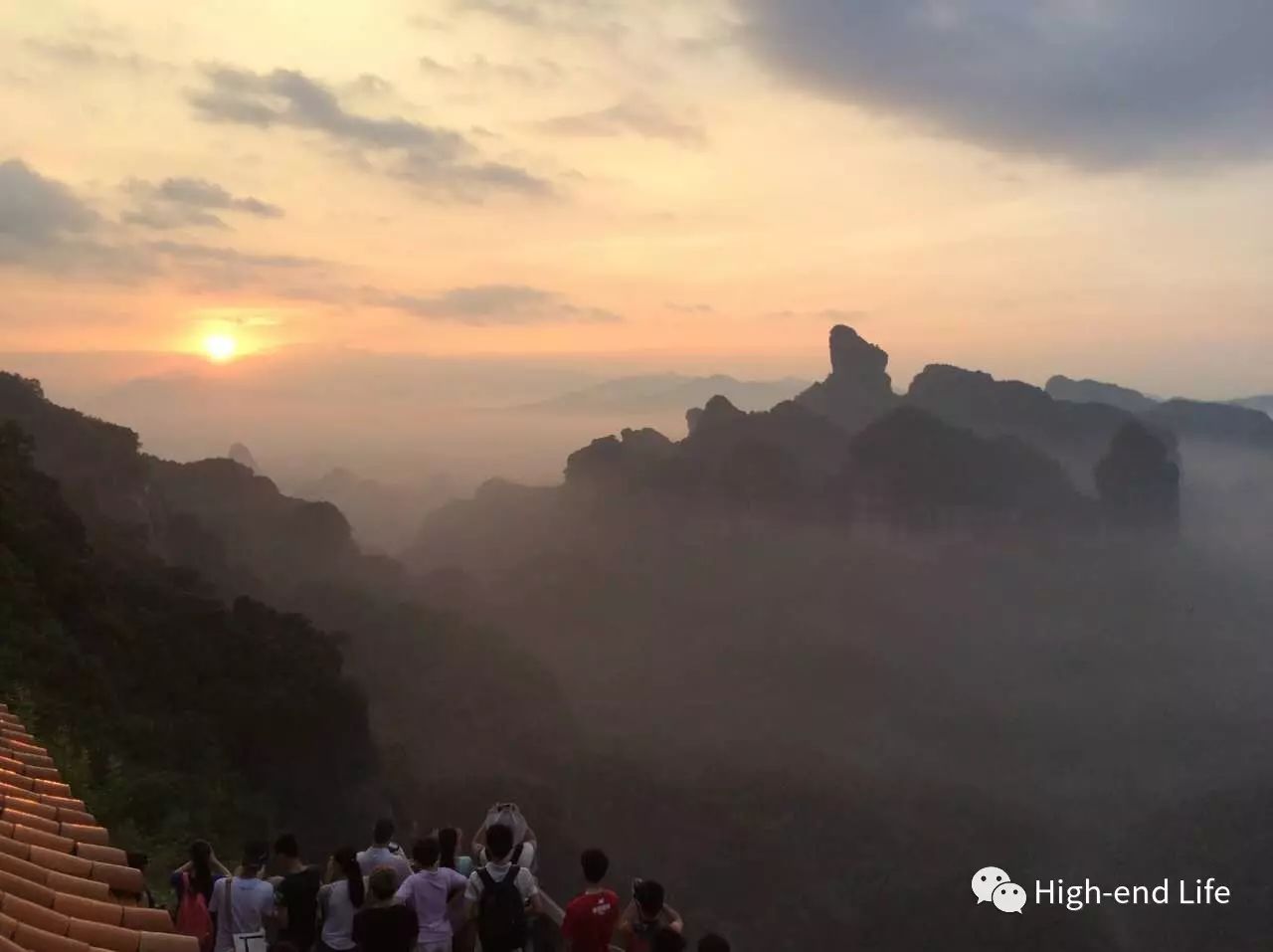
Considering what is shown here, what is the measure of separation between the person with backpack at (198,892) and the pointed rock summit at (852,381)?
496 ft

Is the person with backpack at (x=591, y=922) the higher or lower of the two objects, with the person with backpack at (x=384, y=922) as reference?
lower

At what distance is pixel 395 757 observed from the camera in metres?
48.9

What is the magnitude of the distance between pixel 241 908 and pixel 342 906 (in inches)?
37.9

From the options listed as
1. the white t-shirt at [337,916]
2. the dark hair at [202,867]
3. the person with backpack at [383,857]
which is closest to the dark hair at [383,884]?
the white t-shirt at [337,916]

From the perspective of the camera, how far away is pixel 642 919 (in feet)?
26.2

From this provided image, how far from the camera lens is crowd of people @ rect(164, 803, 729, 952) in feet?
26.4

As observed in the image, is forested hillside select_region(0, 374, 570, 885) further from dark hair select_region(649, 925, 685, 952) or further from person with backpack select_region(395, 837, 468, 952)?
dark hair select_region(649, 925, 685, 952)

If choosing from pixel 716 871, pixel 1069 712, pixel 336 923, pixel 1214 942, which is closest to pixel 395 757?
pixel 716 871

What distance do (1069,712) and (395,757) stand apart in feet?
221

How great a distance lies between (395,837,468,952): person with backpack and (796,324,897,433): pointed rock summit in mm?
151209

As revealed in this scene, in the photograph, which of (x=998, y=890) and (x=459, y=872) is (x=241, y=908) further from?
(x=998, y=890)

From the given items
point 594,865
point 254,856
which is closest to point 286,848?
point 254,856

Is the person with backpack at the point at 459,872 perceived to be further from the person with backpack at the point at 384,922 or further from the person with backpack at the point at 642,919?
the person with backpack at the point at 642,919

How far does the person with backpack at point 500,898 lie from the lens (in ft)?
26.9
